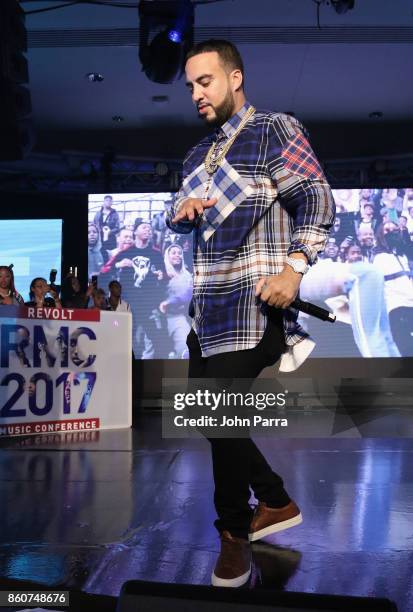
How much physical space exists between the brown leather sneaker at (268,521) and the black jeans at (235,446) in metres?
0.23

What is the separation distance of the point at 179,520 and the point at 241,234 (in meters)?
1.19

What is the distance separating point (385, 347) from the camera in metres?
8.47

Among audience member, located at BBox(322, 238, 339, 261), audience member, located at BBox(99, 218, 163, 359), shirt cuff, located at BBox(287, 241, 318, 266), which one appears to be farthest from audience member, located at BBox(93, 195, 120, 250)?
shirt cuff, located at BBox(287, 241, 318, 266)

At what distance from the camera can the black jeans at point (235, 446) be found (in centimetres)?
180

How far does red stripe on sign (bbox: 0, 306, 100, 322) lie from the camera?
4.79 m

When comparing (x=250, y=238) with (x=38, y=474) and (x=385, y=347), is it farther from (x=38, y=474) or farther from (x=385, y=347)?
(x=385, y=347)

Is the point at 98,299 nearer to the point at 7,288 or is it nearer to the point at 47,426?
the point at 7,288

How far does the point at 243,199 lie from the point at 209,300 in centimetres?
33

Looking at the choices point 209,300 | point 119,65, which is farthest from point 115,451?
point 119,65

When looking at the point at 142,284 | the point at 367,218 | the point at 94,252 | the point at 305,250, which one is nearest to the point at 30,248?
the point at 94,252

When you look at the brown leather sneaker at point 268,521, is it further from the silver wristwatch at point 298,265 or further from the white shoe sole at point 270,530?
the silver wristwatch at point 298,265

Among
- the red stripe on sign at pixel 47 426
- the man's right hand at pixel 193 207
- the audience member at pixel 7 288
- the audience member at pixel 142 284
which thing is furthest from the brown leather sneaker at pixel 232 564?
the audience member at pixel 142 284

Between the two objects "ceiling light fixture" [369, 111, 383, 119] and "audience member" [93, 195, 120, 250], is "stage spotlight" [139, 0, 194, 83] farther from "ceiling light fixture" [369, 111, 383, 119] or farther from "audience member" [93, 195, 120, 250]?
"ceiling light fixture" [369, 111, 383, 119]

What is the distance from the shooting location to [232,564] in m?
1.72
